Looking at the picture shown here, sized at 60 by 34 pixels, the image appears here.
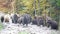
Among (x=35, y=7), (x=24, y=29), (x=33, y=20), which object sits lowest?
(x=24, y=29)

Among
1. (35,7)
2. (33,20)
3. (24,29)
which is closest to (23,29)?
(24,29)

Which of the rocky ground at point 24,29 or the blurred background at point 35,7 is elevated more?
the blurred background at point 35,7

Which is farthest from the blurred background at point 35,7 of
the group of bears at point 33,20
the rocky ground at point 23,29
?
the rocky ground at point 23,29

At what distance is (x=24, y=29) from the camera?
3.43 meters

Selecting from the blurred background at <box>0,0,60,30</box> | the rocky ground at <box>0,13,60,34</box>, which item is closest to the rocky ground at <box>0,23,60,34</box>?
the rocky ground at <box>0,13,60,34</box>

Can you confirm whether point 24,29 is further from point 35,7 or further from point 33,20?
point 35,7

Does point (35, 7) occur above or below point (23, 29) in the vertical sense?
above

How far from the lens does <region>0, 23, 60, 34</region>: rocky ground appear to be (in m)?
3.37

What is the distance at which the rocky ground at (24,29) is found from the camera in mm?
3371

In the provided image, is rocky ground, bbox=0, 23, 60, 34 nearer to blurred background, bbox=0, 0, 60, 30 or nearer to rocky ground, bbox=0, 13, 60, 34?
rocky ground, bbox=0, 13, 60, 34

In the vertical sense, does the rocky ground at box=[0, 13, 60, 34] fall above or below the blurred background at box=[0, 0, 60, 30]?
below

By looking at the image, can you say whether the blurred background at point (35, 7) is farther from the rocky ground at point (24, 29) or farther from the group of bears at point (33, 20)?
the rocky ground at point (24, 29)

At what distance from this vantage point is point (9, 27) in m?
3.47

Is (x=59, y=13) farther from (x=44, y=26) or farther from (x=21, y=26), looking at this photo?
(x=21, y=26)
